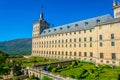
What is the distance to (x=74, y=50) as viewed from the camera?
60781 millimetres

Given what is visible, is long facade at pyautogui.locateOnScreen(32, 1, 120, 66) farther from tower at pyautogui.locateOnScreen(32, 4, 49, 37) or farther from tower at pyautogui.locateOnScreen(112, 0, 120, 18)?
tower at pyautogui.locateOnScreen(32, 4, 49, 37)

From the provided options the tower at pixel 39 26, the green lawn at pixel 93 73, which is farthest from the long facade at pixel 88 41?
the green lawn at pixel 93 73

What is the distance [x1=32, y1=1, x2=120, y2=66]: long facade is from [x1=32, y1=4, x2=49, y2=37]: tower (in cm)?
379

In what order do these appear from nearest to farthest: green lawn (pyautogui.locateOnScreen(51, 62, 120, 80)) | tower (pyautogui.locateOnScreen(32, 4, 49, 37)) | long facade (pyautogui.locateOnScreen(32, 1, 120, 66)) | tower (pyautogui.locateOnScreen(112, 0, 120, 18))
Answer: green lawn (pyautogui.locateOnScreen(51, 62, 120, 80))
long facade (pyautogui.locateOnScreen(32, 1, 120, 66))
tower (pyautogui.locateOnScreen(112, 0, 120, 18))
tower (pyautogui.locateOnScreen(32, 4, 49, 37))

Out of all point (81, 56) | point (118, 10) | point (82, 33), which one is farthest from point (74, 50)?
point (118, 10)

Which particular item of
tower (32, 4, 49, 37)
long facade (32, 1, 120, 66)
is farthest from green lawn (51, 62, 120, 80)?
tower (32, 4, 49, 37)

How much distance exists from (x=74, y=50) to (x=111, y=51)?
777 inches

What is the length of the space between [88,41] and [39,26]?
43.6m

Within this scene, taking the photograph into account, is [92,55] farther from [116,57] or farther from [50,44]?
[50,44]

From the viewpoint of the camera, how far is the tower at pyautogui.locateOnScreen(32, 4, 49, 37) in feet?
292

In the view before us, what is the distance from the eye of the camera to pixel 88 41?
5384 centimetres

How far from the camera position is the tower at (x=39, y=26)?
8911 cm

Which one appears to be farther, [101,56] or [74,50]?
[74,50]

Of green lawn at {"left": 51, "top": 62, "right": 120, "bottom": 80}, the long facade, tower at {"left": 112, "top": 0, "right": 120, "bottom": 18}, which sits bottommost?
green lawn at {"left": 51, "top": 62, "right": 120, "bottom": 80}
